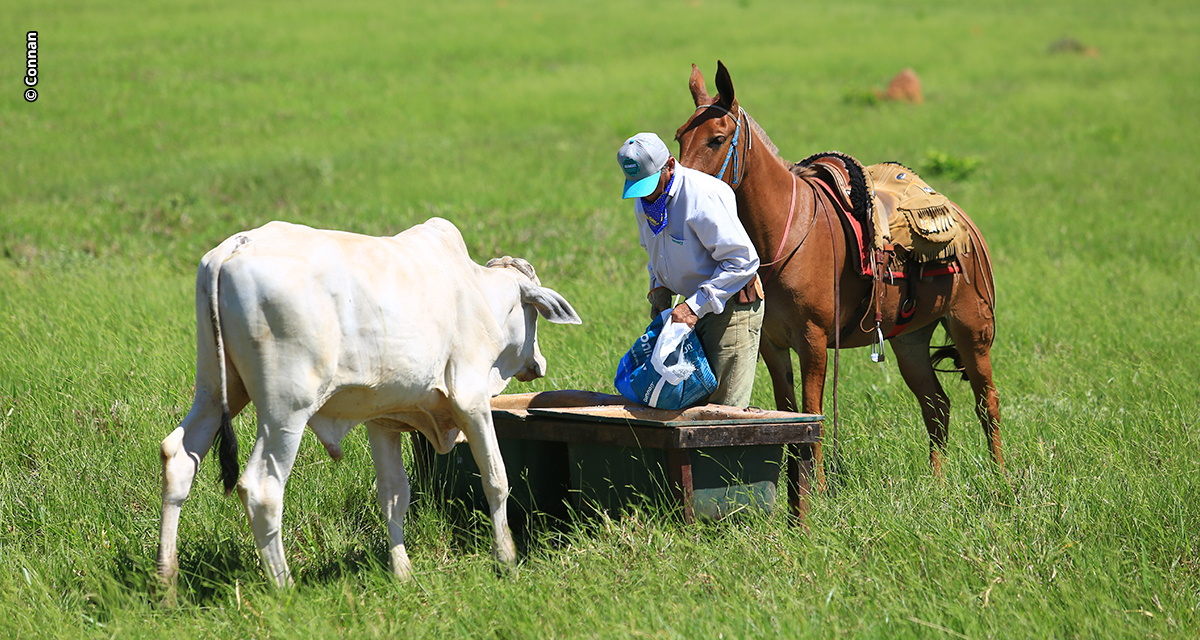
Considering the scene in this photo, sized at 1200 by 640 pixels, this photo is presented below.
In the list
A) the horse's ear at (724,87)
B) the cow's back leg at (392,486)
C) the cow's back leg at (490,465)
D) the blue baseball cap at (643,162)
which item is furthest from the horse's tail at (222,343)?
the horse's ear at (724,87)

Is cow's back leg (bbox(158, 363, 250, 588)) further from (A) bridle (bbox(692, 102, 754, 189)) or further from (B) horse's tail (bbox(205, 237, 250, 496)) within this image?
(A) bridle (bbox(692, 102, 754, 189))

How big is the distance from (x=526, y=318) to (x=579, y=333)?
3.22 meters

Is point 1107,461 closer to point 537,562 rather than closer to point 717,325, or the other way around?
point 717,325

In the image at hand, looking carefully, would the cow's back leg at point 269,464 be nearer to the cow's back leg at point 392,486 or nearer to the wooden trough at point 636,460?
the cow's back leg at point 392,486

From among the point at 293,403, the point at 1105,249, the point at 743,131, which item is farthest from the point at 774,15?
the point at 293,403

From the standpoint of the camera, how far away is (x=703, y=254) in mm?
4527

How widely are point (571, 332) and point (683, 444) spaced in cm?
376

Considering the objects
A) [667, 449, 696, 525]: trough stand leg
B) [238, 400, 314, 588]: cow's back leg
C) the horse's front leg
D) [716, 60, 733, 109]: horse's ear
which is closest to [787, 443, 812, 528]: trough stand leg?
[667, 449, 696, 525]: trough stand leg

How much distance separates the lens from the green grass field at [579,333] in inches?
143

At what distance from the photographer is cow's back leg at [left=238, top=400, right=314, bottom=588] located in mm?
3314

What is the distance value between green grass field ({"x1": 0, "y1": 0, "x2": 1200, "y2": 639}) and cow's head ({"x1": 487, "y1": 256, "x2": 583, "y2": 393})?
80 centimetres

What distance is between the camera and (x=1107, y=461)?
4789 millimetres

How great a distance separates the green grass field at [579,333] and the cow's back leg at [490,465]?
5.7 inches

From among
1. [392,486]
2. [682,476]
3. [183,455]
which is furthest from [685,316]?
[183,455]
